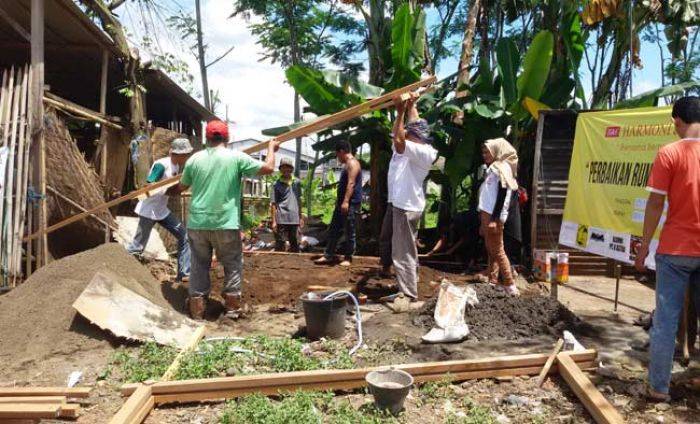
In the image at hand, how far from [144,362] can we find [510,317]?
10.8 ft

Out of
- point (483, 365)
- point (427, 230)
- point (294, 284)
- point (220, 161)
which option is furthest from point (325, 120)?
point (427, 230)

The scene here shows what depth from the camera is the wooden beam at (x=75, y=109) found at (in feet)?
20.0

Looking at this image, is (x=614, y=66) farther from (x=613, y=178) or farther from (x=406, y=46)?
(x=613, y=178)

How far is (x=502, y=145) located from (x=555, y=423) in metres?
3.66

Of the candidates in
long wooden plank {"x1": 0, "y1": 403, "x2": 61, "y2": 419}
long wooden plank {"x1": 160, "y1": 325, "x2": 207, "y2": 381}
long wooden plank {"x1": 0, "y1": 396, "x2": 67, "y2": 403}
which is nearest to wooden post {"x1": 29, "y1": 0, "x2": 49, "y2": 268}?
long wooden plank {"x1": 160, "y1": 325, "x2": 207, "y2": 381}

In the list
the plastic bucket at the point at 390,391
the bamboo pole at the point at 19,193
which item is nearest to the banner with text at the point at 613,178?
the plastic bucket at the point at 390,391

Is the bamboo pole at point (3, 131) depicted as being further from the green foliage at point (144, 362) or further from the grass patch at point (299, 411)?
the grass patch at point (299, 411)

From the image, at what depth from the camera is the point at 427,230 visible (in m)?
10.6

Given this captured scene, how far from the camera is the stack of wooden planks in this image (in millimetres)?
3029

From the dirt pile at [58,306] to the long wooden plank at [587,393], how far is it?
3644mm

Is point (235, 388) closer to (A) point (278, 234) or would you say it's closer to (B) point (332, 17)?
(A) point (278, 234)

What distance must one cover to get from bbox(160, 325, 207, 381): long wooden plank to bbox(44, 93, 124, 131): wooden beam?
355 centimetres

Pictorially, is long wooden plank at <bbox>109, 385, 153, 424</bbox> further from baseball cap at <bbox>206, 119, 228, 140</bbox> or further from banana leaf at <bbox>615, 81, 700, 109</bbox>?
banana leaf at <bbox>615, 81, 700, 109</bbox>

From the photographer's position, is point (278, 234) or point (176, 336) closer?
point (176, 336)
